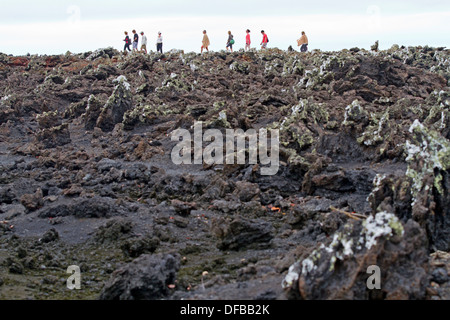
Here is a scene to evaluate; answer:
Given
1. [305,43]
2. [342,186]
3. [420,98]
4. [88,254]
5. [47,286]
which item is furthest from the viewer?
[305,43]

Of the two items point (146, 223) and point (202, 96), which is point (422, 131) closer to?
point (146, 223)

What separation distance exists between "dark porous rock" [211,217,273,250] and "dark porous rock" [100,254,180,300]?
84.0 inches

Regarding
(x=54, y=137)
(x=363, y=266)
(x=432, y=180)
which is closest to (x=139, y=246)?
(x=363, y=266)

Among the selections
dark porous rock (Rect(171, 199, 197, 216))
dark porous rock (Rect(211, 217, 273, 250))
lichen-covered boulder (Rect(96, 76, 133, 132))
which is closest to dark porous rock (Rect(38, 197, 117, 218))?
dark porous rock (Rect(171, 199, 197, 216))

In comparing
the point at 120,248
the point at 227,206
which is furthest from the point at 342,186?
the point at 120,248

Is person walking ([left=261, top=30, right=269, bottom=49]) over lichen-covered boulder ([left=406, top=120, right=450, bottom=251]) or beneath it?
over

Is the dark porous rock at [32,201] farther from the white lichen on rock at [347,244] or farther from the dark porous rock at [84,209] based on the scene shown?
the white lichen on rock at [347,244]

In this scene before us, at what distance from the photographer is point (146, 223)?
10227 mm

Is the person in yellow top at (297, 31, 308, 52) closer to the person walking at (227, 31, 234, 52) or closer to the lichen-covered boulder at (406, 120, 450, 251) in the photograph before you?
the person walking at (227, 31, 234, 52)

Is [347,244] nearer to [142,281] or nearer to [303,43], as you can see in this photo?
[142,281]

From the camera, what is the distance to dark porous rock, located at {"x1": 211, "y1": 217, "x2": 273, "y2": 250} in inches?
345

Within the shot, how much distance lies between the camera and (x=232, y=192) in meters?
11.6

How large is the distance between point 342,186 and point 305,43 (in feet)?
75.8

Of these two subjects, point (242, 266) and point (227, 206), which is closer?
point (242, 266)
